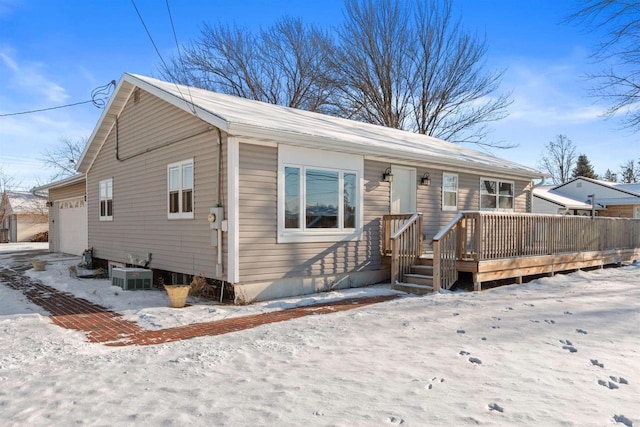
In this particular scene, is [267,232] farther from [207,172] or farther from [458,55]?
[458,55]

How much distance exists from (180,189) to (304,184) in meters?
2.57

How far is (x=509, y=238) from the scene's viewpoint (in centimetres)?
908

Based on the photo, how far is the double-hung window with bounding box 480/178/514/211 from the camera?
39.4 feet

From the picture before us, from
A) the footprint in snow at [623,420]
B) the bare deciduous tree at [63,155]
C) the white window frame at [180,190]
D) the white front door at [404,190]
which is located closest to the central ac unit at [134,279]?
the white window frame at [180,190]

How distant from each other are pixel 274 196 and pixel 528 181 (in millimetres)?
9124

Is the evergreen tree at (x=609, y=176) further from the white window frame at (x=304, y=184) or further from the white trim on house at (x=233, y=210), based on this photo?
the white trim on house at (x=233, y=210)

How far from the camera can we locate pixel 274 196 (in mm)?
7754

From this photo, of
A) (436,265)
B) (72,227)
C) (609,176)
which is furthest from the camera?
(609,176)

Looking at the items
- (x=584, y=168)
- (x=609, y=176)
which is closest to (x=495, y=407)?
(x=584, y=168)

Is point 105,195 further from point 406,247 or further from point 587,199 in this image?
point 587,199

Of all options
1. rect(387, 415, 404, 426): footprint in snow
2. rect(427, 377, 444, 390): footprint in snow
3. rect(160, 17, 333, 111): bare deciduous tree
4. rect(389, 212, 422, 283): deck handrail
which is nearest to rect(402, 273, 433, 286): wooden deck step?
rect(389, 212, 422, 283): deck handrail

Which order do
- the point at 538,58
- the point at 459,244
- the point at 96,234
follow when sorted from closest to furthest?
the point at 459,244 < the point at 96,234 < the point at 538,58

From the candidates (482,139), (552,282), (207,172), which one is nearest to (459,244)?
(552,282)

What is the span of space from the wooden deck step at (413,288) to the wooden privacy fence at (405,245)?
0.49ft
